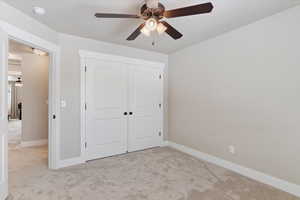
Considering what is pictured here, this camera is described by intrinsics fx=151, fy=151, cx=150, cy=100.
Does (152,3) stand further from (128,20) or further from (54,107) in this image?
(54,107)

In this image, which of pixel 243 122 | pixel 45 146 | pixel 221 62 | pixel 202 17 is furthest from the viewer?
pixel 45 146

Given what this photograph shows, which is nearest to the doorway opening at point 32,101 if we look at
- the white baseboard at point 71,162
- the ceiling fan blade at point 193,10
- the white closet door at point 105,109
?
the white baseboard at point 71,162

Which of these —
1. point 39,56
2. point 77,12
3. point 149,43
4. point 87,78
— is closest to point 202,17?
point 149,43

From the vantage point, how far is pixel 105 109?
321 centimetres

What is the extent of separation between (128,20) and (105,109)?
1.79m

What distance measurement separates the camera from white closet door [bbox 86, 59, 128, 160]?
3035 mm

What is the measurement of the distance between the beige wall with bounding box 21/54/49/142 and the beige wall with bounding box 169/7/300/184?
3.83m

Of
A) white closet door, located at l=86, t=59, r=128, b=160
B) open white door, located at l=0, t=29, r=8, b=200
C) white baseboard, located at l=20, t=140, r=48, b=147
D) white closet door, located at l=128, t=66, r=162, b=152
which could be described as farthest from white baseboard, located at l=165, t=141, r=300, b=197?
white baseboard, located at l=20, t=140, r=48, b=147

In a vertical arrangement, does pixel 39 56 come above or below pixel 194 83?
above

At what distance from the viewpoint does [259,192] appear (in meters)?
2.03

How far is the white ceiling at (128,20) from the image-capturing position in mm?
1898

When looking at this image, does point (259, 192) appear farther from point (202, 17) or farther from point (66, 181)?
point (66, 181)

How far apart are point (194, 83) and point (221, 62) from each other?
711mm

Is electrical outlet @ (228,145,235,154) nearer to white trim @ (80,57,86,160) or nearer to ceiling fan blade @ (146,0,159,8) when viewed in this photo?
ceiling fan blade @ (146,0,159,8)
